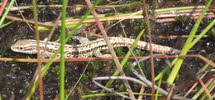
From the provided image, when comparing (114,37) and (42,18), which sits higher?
(42,18)

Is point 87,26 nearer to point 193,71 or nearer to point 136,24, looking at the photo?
point 136,24

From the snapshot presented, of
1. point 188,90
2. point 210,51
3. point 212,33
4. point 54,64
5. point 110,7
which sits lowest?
point 188,90

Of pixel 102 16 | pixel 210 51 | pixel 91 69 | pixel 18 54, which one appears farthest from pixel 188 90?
pixel 18 54

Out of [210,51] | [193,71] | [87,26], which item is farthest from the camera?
[87,26]

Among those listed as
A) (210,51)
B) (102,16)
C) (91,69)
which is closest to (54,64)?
(91,69)

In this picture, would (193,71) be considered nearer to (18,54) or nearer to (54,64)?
(54,64)

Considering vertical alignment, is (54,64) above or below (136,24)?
below

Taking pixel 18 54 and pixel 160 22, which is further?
pixel 160 22

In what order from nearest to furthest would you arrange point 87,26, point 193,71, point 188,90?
1. point 188,90
2. point 193,71
3. point 87,26

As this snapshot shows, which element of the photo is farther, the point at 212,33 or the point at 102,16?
the point at 102,16
